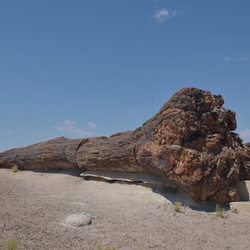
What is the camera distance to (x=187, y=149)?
8.59m

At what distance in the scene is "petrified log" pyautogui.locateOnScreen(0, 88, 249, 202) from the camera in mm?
8354

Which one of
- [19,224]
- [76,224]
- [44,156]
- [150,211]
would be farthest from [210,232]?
[44,156]

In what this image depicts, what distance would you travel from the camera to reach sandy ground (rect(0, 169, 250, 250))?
5297 mm

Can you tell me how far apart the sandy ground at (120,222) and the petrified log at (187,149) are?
76cm

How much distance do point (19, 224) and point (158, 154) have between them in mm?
4569

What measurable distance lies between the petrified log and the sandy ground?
764 mm

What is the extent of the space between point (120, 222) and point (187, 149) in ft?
10.5

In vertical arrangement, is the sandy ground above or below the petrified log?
below

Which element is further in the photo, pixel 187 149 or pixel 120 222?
pixel 187 149

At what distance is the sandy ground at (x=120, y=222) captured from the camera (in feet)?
17.4

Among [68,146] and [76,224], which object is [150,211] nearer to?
[76,224]

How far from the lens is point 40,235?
5.19m

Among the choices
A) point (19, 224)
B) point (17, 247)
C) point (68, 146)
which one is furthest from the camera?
point (68, 146)

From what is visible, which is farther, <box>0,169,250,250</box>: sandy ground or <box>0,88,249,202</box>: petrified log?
<box>0,88,249,202</box>: petrified log
